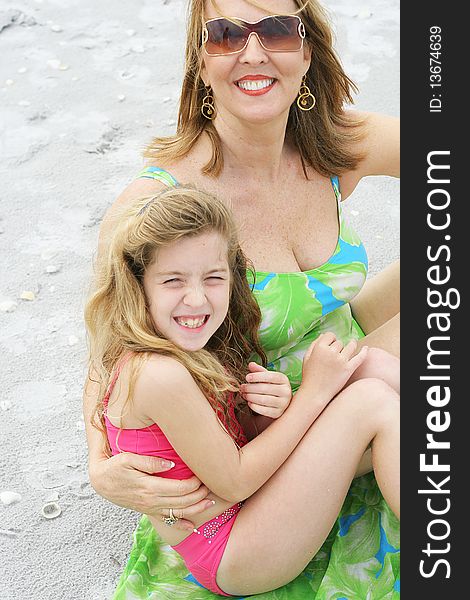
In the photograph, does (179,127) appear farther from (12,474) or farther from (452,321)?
(12,474)

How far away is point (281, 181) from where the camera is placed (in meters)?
2.85

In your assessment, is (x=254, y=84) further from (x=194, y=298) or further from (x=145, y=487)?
(x=145, y=487)

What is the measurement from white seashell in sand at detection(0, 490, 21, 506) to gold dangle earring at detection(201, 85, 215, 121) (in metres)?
1.23

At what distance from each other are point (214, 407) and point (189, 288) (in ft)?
0.97

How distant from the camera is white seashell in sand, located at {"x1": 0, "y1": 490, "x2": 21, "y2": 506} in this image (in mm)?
2994

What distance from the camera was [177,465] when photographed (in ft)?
7.84

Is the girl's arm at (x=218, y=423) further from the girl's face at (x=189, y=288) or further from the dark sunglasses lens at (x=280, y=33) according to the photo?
the dark sunglasses lens at (x=280, y=33)

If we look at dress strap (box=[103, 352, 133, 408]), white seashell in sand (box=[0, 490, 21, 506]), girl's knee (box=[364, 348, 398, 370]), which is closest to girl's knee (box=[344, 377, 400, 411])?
girl's knee (box=[364, 348, 398, 370])

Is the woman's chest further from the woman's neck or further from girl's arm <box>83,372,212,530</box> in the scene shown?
girl's arm <box>83,372,212,530</box>

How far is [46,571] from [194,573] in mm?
508

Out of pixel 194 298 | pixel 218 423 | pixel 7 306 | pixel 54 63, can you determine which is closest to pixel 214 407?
pixel 218 423

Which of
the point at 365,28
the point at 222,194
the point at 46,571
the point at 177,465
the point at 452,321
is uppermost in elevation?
the point at 365,28

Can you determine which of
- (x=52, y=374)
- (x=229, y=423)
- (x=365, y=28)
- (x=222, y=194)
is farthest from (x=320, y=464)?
(x=365, y=28)

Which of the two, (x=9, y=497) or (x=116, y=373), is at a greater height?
(x=116, y=373)
